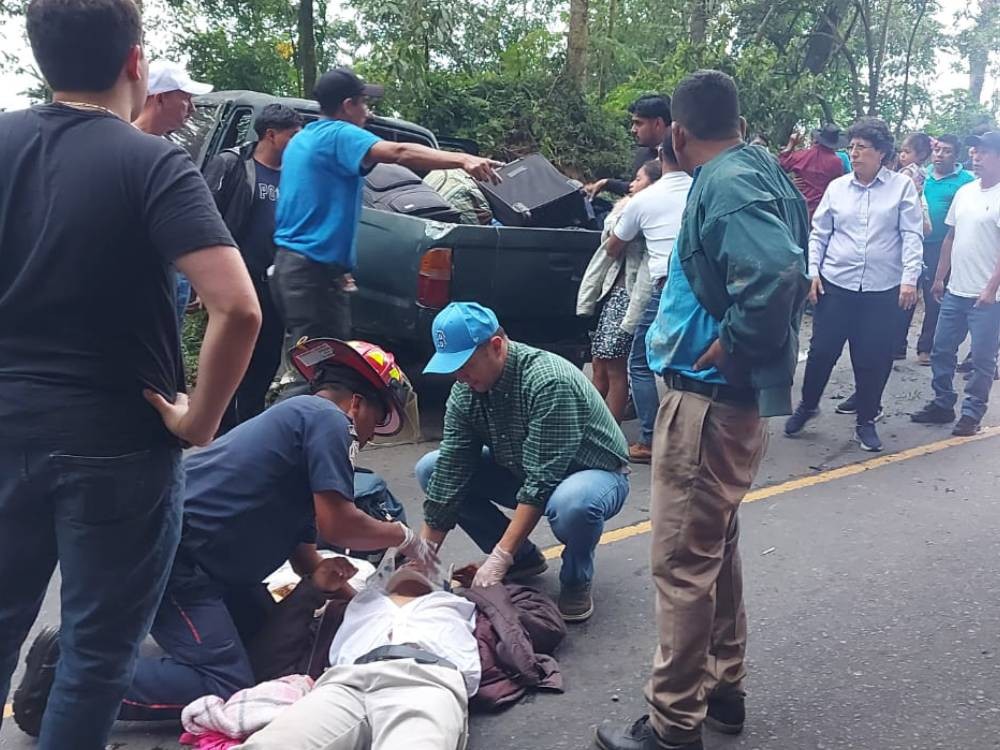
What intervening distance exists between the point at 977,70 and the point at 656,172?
2345cm

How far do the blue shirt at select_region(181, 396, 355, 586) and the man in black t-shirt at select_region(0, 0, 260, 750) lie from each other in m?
0.80

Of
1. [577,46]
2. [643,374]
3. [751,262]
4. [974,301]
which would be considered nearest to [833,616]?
[751,262]

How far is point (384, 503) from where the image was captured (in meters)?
3.94

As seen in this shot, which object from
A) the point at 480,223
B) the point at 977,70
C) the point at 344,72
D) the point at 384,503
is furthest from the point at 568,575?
the point at 977,70

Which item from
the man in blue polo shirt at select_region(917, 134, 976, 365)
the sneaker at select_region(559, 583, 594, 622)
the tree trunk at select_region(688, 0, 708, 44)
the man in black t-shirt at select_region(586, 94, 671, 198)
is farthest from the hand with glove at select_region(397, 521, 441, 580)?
the tree trunk at select_region(688, 0, 708, 44)

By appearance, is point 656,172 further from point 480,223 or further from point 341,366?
point 341,366

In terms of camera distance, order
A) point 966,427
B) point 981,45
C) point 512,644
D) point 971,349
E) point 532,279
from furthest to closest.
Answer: point 981,45, point 971,349, point 966,427, point 532,279, point 512,644

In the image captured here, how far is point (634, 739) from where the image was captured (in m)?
2.83

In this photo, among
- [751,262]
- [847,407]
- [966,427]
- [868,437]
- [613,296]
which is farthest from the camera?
[847,407]

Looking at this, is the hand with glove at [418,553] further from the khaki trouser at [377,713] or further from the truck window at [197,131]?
the truck window at [197,131]

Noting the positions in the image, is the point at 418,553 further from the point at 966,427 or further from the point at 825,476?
the point at 966,427

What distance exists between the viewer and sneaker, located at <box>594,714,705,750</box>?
274 cm

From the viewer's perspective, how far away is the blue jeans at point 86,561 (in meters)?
2.00

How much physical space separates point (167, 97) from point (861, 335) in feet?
14.1
